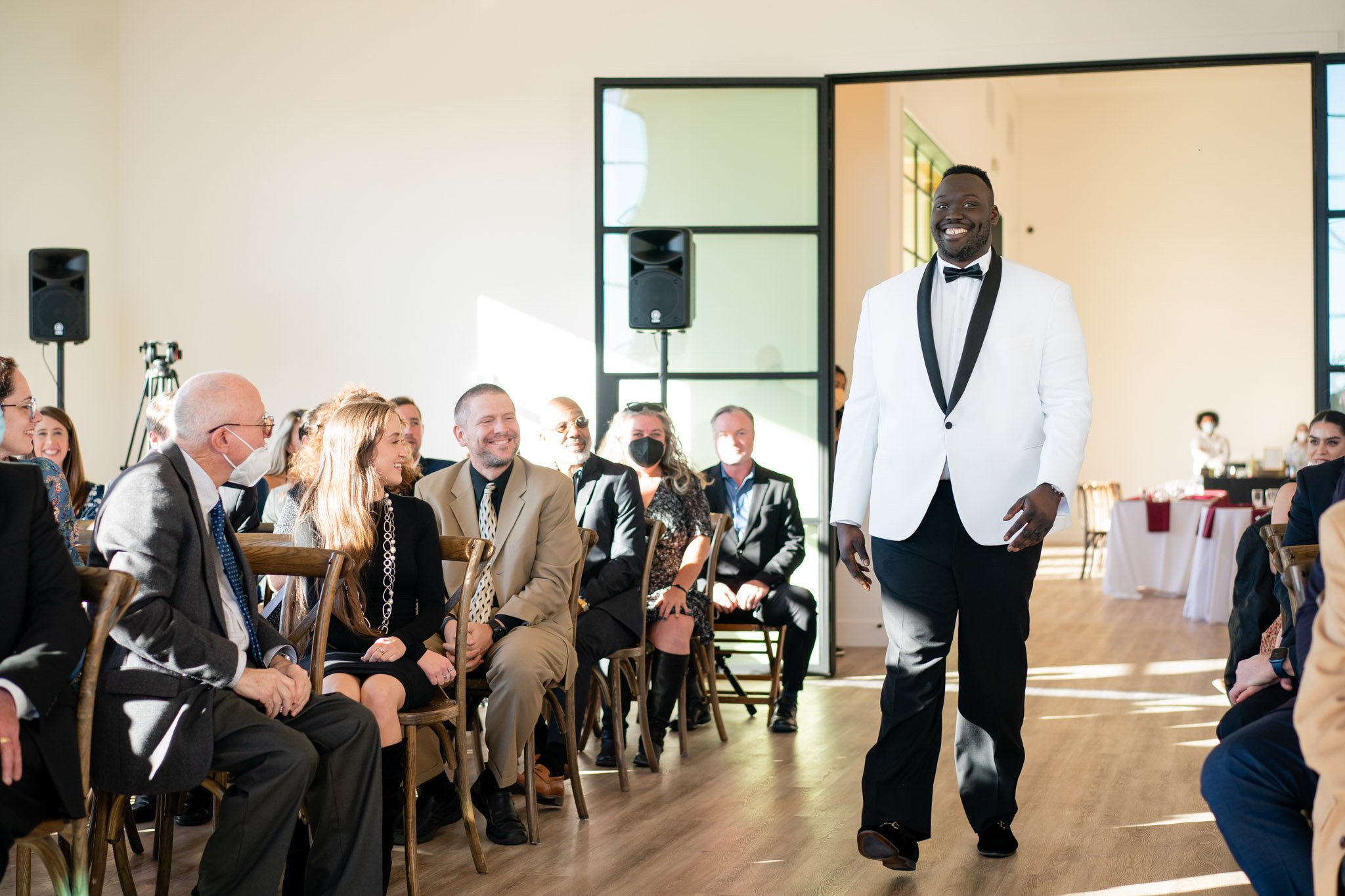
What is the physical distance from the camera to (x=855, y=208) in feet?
25.5

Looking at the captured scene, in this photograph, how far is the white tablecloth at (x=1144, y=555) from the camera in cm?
1054

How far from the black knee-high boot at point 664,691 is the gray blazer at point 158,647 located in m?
2.39

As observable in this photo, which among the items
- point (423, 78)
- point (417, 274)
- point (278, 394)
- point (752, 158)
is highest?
point (423, 78)

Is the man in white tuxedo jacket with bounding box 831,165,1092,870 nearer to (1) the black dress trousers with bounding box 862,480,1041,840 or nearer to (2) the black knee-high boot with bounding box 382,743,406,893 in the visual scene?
(1) the black dress trousers with bounding box 862,480,1041,840

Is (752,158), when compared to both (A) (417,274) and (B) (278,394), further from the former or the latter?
(B) (278,394)

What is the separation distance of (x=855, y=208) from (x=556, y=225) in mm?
1872

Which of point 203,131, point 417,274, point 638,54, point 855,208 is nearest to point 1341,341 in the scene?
point 855,208

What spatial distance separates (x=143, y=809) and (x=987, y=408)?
271cm

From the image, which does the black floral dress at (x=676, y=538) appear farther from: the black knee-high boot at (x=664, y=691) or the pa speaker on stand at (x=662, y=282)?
the pa speaker on stand at (x=662, y=282)


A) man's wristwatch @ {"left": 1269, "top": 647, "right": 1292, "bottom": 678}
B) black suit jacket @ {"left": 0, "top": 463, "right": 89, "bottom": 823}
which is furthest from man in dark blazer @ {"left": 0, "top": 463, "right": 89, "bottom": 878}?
man's wristwatch @ {"left": 1269, "top": 647, "right": 1292, "bottom": 678}

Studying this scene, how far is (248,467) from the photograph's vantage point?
2.94m

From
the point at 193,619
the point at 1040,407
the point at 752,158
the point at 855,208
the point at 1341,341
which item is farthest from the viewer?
the point at 855,208

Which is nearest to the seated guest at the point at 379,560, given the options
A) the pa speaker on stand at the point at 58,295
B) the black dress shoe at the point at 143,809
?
the black dress shoe at the point at 143,809

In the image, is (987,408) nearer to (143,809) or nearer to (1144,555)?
(143,809)
